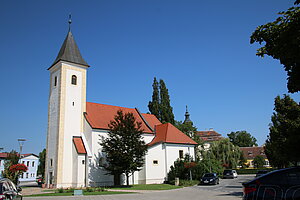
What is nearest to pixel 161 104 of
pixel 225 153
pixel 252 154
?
pixel 225 153

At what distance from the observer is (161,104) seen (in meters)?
50.5

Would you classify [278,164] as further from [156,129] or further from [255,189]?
[255,189]

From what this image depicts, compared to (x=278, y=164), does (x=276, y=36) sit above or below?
above

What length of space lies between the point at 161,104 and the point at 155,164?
65.2 ft

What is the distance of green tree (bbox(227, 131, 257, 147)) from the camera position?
345 ft

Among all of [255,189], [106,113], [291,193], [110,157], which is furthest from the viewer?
[106,113]

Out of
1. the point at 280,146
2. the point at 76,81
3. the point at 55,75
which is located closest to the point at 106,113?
the point at 76,81

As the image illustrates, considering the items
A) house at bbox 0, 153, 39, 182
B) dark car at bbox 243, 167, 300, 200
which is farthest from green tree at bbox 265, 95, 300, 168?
house at bbox 0, 153, 39, 182

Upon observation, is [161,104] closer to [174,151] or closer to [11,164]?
[174,151]

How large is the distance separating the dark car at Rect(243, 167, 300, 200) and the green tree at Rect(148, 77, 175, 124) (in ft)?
141

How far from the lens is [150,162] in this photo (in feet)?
104

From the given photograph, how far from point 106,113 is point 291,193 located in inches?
1233

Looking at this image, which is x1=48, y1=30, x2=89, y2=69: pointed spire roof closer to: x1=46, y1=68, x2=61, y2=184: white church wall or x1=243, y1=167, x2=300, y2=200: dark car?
x1=46, y1=68, x2=61, y2=184: white church wall

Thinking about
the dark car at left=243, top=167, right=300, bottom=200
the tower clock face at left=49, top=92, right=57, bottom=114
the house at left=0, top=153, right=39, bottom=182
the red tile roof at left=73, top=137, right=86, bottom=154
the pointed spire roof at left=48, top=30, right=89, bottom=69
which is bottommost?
the house at left=0, top=153, right=39, bottom=182
